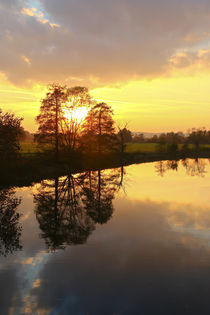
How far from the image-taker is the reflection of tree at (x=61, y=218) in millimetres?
12922

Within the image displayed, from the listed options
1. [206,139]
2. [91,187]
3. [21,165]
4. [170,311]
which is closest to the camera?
[170,311]

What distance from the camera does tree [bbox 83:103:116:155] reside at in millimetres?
59856

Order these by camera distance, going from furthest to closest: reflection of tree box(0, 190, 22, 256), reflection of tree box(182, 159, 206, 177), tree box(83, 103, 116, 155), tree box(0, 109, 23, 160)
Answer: tree box(83, 103, 116, 155) → reflection of tree box(182, 159, 206, 177) → tree box(0, 109, 23, 160) → reflection of tree box(0, 190, 22, 256)

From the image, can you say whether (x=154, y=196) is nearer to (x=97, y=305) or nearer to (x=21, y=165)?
(x=97, y=305)

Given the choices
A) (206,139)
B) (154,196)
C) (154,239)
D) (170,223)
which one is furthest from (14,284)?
(206,139)

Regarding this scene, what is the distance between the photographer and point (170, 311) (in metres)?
7.21

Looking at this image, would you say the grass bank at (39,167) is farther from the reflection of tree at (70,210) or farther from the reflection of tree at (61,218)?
the reflection of tree at (61,218)

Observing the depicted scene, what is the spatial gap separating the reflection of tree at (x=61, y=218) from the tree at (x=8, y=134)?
8420 millimetres

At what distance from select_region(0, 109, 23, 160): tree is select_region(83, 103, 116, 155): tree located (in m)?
27.5

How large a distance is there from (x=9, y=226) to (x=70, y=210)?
459 cm

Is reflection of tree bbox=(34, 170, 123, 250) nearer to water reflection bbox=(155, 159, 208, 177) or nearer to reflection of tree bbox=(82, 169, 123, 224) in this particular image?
reflection of tree bbox=(82, 169, 123, 224)

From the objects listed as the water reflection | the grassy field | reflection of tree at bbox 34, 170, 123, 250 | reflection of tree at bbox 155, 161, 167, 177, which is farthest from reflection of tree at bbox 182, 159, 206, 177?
the grassy field

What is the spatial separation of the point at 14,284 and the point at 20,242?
158 inches

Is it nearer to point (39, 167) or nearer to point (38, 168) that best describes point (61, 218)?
point (38, 168)
